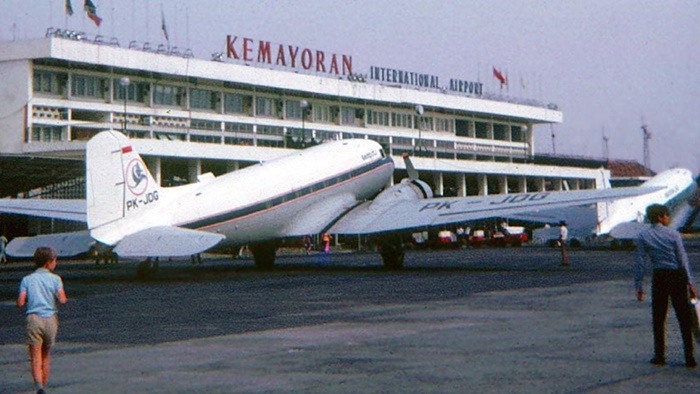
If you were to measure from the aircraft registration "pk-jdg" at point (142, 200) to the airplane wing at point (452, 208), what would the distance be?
9317mm

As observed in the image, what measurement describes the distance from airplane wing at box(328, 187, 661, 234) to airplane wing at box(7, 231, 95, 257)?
11.5m

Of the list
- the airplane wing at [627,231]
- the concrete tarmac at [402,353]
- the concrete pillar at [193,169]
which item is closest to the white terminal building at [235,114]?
the concrete pillar at [193,169]

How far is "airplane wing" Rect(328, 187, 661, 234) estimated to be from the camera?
34312 millimetres

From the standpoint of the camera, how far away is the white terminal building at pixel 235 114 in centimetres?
7775

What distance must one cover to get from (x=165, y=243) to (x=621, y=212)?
134 ft

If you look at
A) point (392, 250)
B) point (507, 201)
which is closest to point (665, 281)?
point (507, 201)

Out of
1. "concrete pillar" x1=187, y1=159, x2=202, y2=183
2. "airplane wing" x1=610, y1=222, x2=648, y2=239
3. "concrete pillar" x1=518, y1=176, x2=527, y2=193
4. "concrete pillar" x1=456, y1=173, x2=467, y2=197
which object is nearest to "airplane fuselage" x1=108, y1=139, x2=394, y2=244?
"airplane wing" x1=610, y1=222, x2=648, y2=239

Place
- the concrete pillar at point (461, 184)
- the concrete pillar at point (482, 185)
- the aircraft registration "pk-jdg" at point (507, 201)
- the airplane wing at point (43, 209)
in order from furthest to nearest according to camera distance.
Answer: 1. the concrete pillar at point (482, 185)
2. the concrete pillar at point (461, 184)
3. the aircraft registration "pk-jdg" at point (507, 201)
4. the airplane wing at point (43, 209)

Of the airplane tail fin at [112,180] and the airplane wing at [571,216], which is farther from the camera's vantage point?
the airplane wing at [571,216]

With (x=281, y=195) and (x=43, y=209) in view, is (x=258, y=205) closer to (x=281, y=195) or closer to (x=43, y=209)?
(x=281, y=195)

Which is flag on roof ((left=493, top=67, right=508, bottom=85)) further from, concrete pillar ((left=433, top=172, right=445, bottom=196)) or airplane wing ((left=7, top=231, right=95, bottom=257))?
airplane wing ((left=7, top=231, right=95, bottom=257))

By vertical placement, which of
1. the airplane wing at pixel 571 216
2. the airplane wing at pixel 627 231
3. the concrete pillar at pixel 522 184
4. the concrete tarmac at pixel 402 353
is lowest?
the concrete tarmac at pixel 402 353

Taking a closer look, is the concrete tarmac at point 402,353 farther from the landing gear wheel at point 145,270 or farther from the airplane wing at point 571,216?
the airplane wing at point 571,216

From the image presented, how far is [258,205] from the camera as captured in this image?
35281mm
